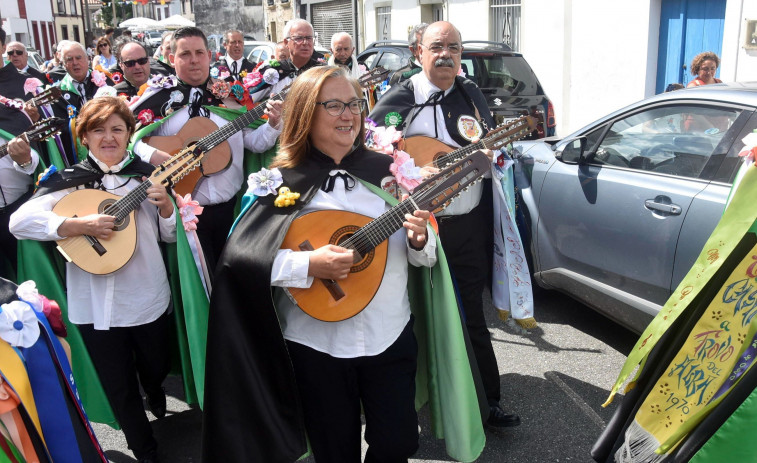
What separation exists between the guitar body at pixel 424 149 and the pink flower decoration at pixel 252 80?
200 cm

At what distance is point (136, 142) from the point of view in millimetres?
4270

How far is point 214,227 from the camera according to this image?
4.38m

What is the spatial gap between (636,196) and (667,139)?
1.43ft

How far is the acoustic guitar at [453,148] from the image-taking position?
3441mm

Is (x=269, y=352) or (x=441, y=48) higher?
(x=441, y=48)

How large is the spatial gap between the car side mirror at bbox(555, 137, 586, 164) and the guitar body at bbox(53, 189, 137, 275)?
116 inches

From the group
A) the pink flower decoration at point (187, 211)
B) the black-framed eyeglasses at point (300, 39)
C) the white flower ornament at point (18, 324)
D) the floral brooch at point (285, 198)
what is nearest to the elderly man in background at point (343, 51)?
the black-framed eyeglasses at point (300, 39)

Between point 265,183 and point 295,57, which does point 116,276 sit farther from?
point 295,57

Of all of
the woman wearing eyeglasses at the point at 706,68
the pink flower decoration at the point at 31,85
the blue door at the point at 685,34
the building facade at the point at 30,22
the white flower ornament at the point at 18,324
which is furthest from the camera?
the building facade at the point at 30,22

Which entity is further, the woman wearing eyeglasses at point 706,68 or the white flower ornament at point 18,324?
the woman wearing eyeglasses at point 706,68

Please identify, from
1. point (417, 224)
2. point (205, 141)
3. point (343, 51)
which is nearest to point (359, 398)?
point (417, 224)

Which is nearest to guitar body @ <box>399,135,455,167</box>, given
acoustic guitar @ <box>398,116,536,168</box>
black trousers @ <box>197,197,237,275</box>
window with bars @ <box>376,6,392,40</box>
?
acoustic guitar @ <box>398,116,536,168</box>

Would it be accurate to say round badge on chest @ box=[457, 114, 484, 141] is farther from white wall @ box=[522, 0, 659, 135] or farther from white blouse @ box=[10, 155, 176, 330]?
white wall @ box=[522, 0, 659, 135]

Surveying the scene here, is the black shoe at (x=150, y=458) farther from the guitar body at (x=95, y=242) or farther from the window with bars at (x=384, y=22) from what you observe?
the window with bars at (x=384, y=22)
